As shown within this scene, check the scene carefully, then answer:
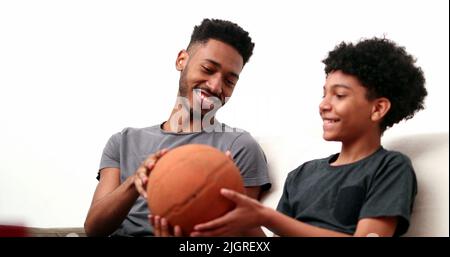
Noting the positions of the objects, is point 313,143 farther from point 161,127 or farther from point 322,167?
point 161,127

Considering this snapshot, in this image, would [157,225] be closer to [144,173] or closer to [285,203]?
[144,173]

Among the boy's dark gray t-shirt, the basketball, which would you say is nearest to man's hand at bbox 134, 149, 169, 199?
the basketball

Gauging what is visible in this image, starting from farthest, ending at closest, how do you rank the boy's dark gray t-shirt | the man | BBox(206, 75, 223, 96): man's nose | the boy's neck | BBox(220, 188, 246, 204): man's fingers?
BBox(206, 75, 223, 96): man's nose
the man
the boy's neck
the boy's dark gray t-shirt
BBox(220, 188, 246, 204): man's fingers

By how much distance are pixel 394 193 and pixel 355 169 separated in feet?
0.48

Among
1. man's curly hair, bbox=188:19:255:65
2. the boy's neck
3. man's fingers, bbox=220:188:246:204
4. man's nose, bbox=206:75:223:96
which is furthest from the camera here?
man's curly hair, bbox=188:19:255:65

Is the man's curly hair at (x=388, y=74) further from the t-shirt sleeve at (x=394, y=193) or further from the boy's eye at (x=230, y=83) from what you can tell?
the boy's eye at (x=230, y=83)

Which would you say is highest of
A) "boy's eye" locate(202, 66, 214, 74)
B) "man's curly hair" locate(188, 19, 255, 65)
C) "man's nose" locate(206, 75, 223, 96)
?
"man's curly hair" locate(188, 19, 255, 65)

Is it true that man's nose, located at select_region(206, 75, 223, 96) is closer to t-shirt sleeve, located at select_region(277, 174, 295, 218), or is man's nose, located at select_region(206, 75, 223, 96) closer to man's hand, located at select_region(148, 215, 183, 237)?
t-shirt sleeve, located at select_region(277, 174, 295, 218)

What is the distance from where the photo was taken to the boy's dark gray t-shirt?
3.79 feet

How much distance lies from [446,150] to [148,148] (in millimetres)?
928

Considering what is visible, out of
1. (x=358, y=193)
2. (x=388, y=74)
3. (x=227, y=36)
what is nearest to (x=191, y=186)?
(x=358, y=193)

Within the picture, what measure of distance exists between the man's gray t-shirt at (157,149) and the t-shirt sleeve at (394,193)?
45cm
